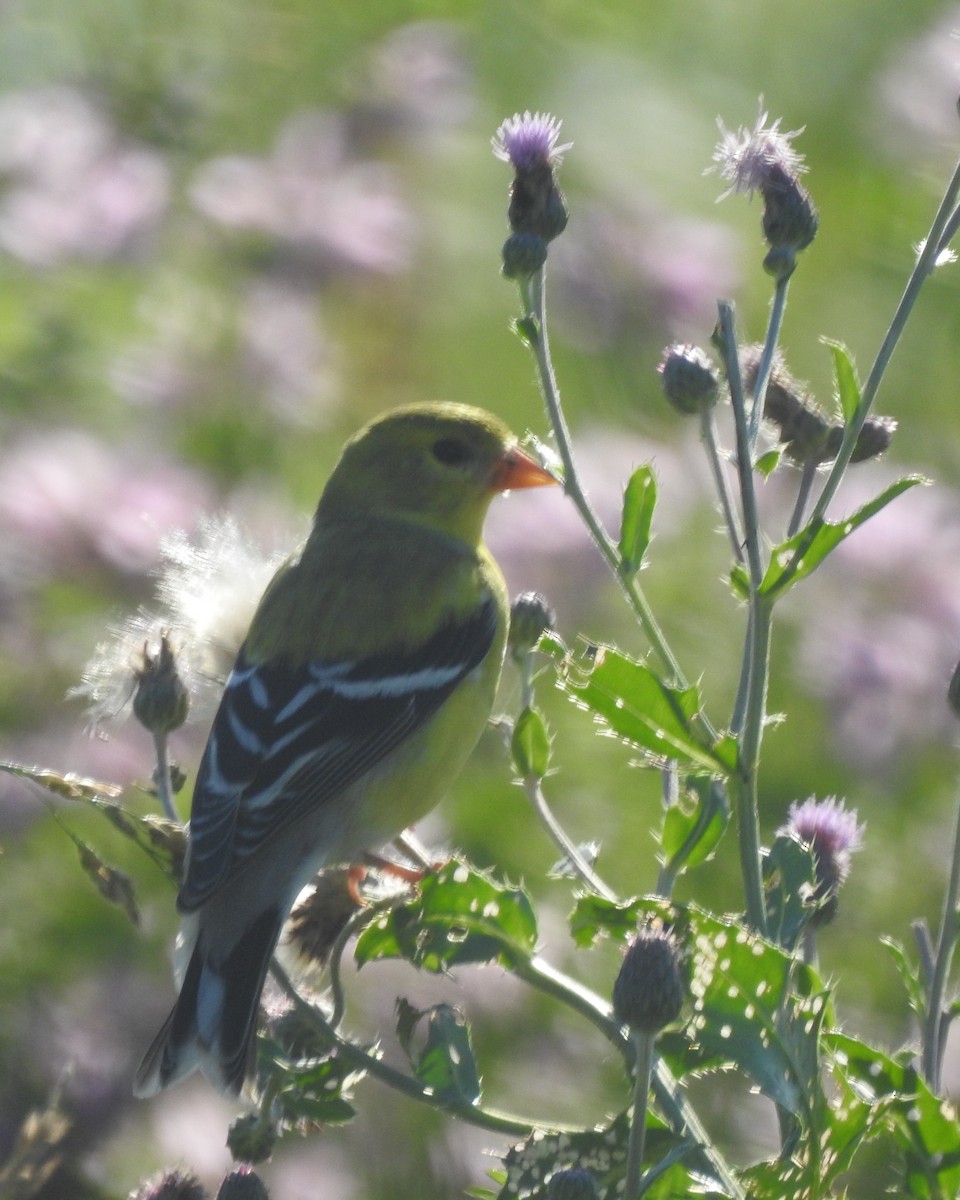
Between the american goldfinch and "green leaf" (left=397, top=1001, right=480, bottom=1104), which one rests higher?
the american goldfinch

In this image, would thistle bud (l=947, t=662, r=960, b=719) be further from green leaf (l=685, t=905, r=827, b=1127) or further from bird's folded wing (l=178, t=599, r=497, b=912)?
bird's folded wing (l=178, t=599, r=497, b=912)

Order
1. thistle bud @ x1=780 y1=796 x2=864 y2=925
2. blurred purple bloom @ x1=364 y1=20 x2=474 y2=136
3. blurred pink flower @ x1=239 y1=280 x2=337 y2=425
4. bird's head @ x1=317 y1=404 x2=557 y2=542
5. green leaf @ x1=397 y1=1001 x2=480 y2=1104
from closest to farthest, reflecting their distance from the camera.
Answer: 1. green leaf @ x1=397 y1=1001 x2=480 y2=1104
2. thistle bud @ x1=780 y1=796 x2=864 y2=925
3. bird's head @ x1=317 y1=404 x2=557 y2=542
4. blurred pink flower @ x1=239 y1=280 x2=337 y2=425
5. blurred purple bloom @ x1=364 y1=20 x2=474 y2=136

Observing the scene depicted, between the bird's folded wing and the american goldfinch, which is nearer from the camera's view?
the american goldfinch

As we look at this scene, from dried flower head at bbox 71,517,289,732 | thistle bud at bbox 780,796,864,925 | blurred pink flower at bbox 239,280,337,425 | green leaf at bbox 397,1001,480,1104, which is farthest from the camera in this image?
blurred pink flower at bbox 239,280,337,425

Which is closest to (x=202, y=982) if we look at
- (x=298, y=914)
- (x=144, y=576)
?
(x=298, y=914)

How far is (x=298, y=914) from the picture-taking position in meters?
1.75

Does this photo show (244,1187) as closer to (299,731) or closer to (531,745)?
(531,745)

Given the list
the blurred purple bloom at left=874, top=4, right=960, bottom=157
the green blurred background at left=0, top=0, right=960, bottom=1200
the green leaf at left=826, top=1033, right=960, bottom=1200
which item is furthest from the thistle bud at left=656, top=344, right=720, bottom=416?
the blurred purple bloom at left=874, top=4, right=960, bottom=157

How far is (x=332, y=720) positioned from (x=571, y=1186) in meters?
1.10

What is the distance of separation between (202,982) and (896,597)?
4.56 ft

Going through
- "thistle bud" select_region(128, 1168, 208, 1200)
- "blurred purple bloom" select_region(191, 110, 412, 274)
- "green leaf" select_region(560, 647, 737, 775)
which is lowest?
"thistle bud" select_region(128, 1168, 208, 1200)

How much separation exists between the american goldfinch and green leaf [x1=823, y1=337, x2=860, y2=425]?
848mm

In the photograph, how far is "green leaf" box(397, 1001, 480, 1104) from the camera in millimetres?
1244

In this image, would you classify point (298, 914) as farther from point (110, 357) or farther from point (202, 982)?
point (110, 357)
